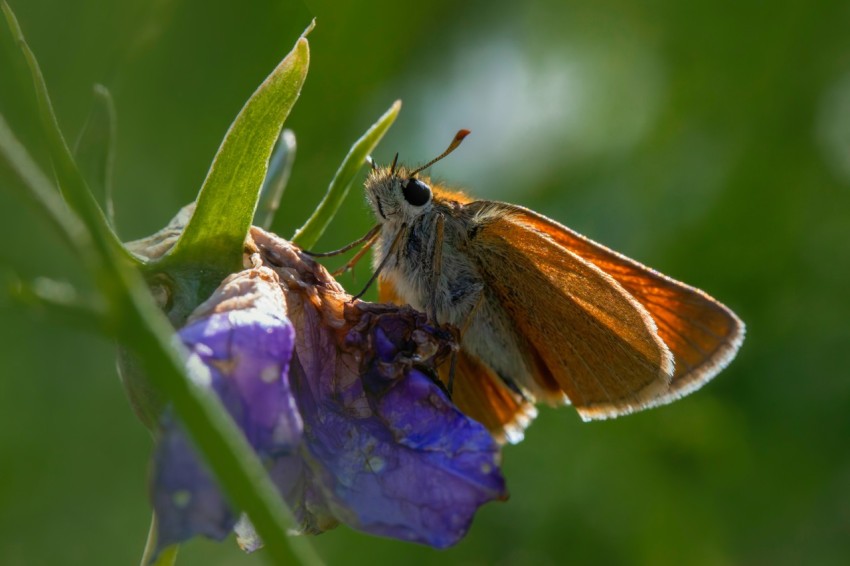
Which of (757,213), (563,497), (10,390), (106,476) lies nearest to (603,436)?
(563,497)

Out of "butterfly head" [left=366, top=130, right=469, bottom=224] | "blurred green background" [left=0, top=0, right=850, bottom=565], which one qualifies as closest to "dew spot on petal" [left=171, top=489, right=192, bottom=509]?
"butterfly head" [left=366, top=130, right=469, bottom=224]

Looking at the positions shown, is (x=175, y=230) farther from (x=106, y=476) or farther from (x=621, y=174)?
(x=621, y=174)

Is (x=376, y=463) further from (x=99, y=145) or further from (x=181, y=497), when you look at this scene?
(x=99, y=145)

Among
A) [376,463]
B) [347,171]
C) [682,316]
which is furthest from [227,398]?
[682,316]

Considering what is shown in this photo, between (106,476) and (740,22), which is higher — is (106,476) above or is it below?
below

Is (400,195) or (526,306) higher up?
(400,195)

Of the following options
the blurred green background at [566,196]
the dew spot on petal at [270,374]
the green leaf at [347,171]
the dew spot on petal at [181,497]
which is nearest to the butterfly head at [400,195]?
the green leaf at [347,171]

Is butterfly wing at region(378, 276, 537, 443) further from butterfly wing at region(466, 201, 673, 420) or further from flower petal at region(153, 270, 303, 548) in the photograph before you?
flower petal at region(153, 270, 303, 548)
